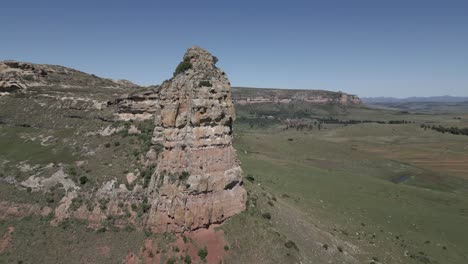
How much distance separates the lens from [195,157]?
1262 inches

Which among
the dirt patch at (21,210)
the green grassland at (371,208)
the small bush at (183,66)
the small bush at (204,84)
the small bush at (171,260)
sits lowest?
the green grassland at (371,208)

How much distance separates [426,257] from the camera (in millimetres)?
40906

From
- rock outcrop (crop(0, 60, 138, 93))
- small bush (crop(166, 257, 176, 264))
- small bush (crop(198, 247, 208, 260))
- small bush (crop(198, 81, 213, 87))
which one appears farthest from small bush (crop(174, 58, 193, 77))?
rock outcrop (crop(0, 60, 138, 93))

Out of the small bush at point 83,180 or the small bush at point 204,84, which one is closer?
the small bush at point 204,84

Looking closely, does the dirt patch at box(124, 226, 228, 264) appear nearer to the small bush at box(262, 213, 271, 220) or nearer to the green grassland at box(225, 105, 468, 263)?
the green grassland at box(225, 105, 468, 263)

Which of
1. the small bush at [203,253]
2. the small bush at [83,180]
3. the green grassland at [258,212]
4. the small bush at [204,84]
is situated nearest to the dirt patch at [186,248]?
the small bush at [203,253]

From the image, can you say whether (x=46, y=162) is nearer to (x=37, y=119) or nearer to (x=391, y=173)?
(x=37, y=119)

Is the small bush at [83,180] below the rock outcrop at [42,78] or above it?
below

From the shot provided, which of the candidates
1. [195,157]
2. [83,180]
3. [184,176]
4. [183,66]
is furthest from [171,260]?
[183,66]

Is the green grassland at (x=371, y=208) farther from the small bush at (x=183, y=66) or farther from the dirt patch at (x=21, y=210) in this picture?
the dirt patch at (x=21, y=210)

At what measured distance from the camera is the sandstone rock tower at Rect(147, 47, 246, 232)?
30844mm

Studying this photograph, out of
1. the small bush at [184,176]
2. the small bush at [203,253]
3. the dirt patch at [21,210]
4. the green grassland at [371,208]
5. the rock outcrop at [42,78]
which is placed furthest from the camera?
the rock outcrop at [42,78]

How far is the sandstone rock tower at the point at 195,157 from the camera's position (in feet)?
101

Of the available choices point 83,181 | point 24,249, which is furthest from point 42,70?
point 24,249
